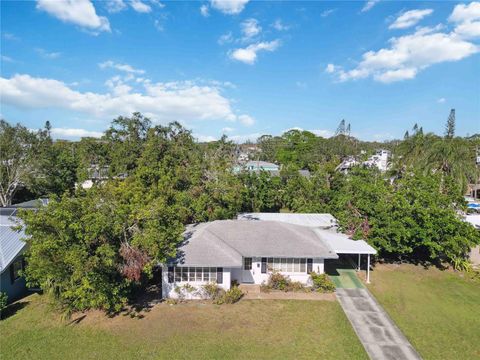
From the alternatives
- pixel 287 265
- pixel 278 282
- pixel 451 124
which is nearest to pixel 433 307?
pixel 287 265

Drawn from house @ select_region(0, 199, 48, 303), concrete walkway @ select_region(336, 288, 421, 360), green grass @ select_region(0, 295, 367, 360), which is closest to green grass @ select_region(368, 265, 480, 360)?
concrete walkway @ select_region(336, 288, 421, 360)

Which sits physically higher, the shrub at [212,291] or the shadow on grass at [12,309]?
the shrub at [212,291]

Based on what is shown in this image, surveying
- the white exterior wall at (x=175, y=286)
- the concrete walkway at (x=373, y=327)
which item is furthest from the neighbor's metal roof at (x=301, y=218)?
the white exterior wall at (x=175, y=286)

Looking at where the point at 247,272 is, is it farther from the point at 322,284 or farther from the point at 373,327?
the point at 373,327

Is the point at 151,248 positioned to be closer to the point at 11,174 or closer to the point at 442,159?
the point at 11,174

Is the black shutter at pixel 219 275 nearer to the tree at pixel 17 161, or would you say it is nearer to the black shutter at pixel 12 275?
the black shutter at pixel 12 275

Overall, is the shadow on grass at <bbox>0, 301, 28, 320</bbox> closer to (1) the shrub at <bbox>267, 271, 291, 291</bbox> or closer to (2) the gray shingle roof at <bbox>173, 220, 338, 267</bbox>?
(2) the gray shingle roof at <bbox>173, 220, 338, 267</bbox>
